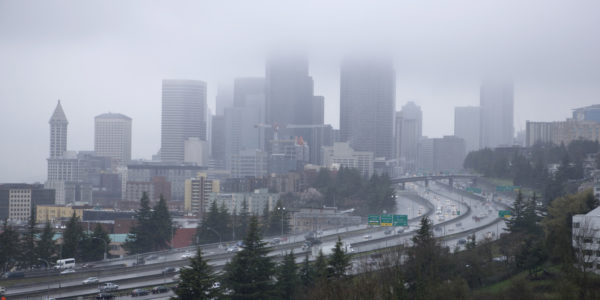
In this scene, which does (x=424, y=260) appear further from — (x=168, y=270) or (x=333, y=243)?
(x=333, y=243)

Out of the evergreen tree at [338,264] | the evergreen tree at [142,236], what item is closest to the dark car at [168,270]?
the evergreen tree at [338,264]

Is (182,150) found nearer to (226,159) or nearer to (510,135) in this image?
(226,159)

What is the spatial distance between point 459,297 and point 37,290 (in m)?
10.5

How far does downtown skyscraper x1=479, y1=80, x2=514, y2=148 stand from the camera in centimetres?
12962

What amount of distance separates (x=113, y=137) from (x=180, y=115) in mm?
11801

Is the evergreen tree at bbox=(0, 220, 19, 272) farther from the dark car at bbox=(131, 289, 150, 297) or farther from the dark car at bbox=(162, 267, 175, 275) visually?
the dark car at bbox=(131, 289, 150, 297)

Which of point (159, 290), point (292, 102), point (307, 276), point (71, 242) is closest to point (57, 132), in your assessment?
point (292, 102)

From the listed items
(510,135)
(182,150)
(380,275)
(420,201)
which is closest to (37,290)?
(380,275)

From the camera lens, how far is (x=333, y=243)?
85.6 feet

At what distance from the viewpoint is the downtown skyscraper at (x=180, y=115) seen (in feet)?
358

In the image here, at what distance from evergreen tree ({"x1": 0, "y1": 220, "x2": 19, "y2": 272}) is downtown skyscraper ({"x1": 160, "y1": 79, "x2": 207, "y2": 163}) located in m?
85.5

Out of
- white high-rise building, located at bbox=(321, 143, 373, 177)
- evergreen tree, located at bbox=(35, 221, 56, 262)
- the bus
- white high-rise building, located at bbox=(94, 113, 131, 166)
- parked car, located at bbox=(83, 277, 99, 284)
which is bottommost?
the bus

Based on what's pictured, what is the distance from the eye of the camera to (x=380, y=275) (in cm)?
1658

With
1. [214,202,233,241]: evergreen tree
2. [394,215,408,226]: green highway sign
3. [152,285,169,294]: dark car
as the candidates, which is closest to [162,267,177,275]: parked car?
[152,285,169,294]: dark car
